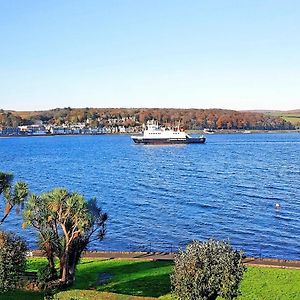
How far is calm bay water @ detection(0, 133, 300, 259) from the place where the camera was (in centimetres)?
4938

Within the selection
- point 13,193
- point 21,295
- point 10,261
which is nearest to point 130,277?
point 21,295

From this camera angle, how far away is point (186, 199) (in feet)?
234

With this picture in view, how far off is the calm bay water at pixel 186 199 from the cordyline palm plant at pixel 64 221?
15088mm

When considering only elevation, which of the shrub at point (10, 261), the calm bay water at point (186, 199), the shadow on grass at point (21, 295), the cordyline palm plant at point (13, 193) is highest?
the cordyline palm plant at point (13, 193)

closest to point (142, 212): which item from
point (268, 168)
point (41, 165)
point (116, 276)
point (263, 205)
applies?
→ point (263, 205)

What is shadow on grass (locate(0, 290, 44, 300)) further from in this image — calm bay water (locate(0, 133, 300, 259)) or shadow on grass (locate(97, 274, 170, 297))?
calm bay water (locate(0, 133, 300, 259))

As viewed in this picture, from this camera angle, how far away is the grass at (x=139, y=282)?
27992 millimetres

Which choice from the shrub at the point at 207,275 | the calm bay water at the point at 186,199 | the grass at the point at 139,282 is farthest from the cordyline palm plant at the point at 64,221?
the calm bay water at the point at 186,199

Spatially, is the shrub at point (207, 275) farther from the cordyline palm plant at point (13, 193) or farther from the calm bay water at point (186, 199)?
the calm bay water at point (186, 199)

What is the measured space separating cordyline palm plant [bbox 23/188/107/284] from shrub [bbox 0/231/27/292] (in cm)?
273

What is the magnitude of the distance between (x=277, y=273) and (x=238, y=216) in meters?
26.5

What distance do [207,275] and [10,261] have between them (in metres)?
10.3

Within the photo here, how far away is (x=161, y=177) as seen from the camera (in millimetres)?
98000

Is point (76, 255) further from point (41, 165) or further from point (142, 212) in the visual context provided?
point (41, 165)
